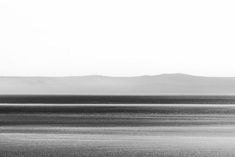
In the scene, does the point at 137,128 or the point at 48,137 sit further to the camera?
the point at 137,128

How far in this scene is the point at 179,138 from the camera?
80.8ft

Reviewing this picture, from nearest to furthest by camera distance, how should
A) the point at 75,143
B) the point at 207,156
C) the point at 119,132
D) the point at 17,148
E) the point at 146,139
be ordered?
the point at 207,156
the point at 17,148
the point at 75,143
the point at 146,139
the point at 119,132

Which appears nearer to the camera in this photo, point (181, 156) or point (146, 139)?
point (181, 156)

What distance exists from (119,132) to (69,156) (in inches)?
331

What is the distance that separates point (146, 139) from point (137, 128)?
594 cm

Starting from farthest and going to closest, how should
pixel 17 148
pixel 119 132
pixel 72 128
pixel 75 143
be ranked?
pixel 72 128 → pixel 119 132 → pixel 75 143 → pixel 17 148

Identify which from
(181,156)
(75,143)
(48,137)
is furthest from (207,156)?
(48,137)

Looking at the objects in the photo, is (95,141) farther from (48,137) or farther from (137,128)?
(137,128)

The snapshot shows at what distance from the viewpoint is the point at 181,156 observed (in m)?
19.4

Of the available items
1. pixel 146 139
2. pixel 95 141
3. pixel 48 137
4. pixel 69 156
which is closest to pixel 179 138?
pixel 146 139

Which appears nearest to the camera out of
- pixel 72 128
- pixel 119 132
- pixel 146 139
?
pixel 146 139

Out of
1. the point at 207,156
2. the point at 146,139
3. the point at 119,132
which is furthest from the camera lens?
the point at 119,132

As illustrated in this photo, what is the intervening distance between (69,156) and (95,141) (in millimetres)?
4278

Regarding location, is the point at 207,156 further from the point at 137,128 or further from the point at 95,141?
the point at 137,128
